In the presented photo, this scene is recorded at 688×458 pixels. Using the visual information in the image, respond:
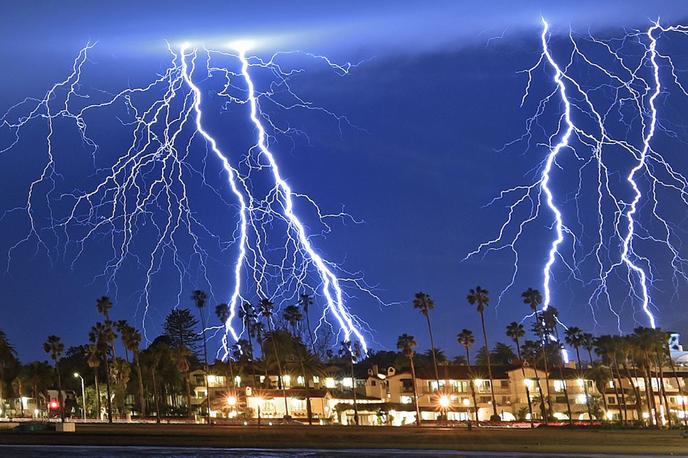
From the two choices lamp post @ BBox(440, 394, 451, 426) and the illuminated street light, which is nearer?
lamp post @ BBox(440, 394, 451, 426)

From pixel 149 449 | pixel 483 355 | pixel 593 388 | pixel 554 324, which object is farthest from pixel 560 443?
pixel 483 355

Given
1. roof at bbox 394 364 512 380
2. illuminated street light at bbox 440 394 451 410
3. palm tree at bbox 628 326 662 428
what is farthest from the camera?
roof at bbox 394 364 512 380

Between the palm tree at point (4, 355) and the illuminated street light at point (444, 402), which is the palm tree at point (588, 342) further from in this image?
A: the palm tree at point (4, 355)

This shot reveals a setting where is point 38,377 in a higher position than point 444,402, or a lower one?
higher

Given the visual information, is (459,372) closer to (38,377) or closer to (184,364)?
(184,364)

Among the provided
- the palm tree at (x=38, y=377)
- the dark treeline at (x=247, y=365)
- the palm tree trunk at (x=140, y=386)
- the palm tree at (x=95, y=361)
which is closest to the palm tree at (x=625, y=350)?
the dark treeline at (x=247, y=365)

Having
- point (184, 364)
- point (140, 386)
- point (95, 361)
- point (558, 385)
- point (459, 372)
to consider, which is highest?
point (95, 361)

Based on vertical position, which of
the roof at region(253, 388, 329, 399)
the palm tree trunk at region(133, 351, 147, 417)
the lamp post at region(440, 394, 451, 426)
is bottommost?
the lamp post at region(440, 394, 451, 426)

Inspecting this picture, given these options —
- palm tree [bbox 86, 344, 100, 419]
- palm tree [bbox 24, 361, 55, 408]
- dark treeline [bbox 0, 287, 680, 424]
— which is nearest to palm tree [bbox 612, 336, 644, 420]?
dark treeline [bbox 0, 287, 680, 424]

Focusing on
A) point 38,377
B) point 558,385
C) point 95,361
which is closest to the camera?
point 95,361

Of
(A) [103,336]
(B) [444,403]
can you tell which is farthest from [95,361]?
(B) [444,403]

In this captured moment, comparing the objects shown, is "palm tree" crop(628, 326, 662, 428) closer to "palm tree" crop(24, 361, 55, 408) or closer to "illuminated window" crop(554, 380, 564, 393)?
"illuminated window" crop(554, 380, 564, 393)
